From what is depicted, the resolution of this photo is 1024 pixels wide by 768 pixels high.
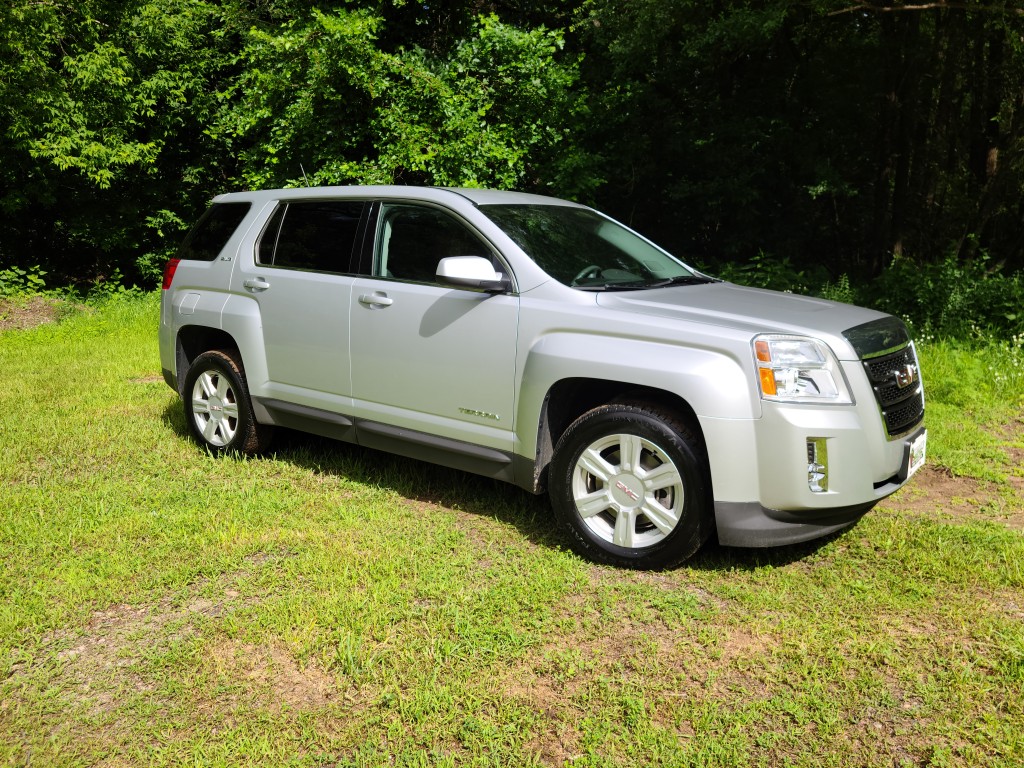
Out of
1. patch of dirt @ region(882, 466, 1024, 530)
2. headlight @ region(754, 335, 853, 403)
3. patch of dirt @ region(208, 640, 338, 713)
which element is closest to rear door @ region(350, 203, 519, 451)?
headlight @ region(754, 335, 853, 403)

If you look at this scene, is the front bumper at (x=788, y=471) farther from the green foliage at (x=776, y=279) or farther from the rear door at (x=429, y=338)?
the green foliage at (x=776, y=279)

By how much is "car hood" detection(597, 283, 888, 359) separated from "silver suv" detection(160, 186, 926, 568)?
16mm

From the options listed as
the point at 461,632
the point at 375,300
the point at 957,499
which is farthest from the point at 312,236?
the point at 957,499

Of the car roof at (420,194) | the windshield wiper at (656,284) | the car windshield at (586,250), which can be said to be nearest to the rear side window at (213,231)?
the car roof at (420,194)

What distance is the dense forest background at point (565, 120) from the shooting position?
41.8ft

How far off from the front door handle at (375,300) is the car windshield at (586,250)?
0.75 meters

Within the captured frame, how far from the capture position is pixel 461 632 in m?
3.67

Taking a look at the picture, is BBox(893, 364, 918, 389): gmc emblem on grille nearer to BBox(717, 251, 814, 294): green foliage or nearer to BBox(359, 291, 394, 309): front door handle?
BBox(359, 291, 394, 309): front door handle

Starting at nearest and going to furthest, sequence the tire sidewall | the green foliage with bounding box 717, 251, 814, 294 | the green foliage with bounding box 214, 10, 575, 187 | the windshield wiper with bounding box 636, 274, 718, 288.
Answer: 1. the windshield wiper with bounding box 636, 274, 718, 288
2. the tire sidewall
3. the green foliage with bounding box 717, 251, 814, 294
4. the green foliage with bounding box 214, 10, 575, 187

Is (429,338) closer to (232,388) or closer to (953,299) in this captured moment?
(232,388)

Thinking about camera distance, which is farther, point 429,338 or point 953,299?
point 953,299

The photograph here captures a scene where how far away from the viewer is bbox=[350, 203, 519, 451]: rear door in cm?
467

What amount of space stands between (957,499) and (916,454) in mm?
1187

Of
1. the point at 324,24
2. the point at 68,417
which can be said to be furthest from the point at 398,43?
the point at 68,417
